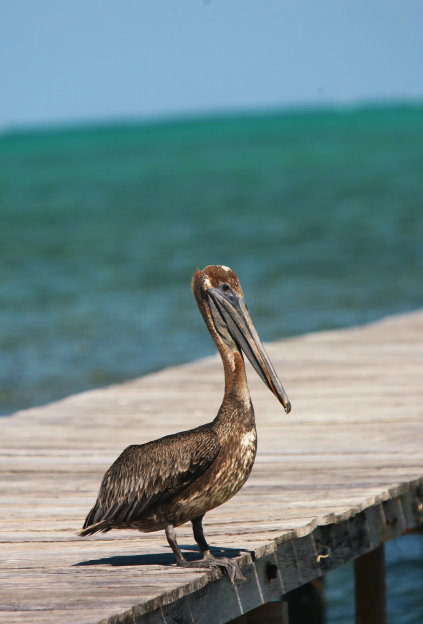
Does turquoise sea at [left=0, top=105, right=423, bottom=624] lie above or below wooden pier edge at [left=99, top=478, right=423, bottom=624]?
above

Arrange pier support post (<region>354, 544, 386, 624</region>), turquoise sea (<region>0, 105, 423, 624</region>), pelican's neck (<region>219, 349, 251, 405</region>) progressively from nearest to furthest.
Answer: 1. pelican's neck (<region>219, 349, 251, 405</region>)
2. pier support post (<region>354, 544, 386, 624</region>)
3. turquoise sea (<region>0, 105, 423, 624</region>)

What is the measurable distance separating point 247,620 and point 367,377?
3484mm

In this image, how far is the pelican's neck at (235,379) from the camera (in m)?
4.26

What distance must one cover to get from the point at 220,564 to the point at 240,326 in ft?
2.44

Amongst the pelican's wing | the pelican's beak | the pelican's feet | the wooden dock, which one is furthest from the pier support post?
the pelican's wing

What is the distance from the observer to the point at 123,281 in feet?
68.5

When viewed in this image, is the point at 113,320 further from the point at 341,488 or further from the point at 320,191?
the point at 320,191

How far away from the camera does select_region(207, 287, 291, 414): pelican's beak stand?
4301mm

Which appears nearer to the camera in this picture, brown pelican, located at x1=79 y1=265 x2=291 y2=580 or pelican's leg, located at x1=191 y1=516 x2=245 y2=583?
brown pelican, located at x1=79 y1=265 x2=291 y2=580

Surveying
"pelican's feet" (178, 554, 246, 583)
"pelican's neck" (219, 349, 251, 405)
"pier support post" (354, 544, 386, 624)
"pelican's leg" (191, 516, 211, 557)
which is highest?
"pelican's neck" (219, 349, 251, 405)

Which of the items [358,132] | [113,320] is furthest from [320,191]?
[358,132]

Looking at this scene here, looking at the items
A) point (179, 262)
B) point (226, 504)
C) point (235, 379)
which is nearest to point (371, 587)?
point (226, 504)

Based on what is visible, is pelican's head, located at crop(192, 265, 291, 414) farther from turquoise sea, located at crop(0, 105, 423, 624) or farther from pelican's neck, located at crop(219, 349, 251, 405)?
turquoise sea, located at crop(0, 105, 423, 624)

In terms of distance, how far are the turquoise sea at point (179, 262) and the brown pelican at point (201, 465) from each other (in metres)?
3.69
